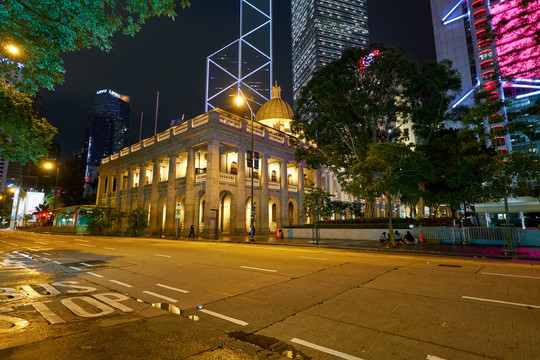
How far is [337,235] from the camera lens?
26766mm

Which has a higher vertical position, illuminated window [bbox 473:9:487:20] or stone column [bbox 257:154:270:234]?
illuminated window [bbox 473:9:487:20]

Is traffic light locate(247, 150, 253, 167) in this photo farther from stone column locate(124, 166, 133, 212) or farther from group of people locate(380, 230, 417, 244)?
stone column locate(124, 166, 133, 212)

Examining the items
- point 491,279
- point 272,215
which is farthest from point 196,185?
point 491,279

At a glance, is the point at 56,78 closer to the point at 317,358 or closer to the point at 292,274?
the point at 292,274

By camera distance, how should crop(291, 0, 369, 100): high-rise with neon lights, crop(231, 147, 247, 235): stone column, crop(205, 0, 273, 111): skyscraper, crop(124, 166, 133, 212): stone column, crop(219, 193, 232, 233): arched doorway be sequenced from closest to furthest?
1. crop(231, 147, 247, 235): stone column
2. crop(219, 193, 232, 233): arched doorway
3. crop(124, 166, 133, 212): stone column
4. crop(205, 0, 273, 111): skyscraper
5. crop(291, 0, 369, 100): high-rise with neon lights

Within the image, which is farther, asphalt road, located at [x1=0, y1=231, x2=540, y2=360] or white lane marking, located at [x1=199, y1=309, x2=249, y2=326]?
white lane marking, located at [x1=199, y1=309, x2=249, y2=326]

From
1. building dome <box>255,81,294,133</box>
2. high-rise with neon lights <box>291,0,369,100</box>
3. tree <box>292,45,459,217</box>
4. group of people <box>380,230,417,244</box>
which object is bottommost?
group of people <box>380,230,417,244</box>

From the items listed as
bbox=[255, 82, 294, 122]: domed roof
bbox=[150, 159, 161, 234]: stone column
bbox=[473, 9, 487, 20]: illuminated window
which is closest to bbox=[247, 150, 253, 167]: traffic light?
bbox=[150, 159, 161, 234]: stone column

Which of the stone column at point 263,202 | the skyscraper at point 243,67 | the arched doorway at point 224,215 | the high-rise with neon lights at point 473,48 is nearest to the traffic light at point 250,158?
the stone column at point 263,202

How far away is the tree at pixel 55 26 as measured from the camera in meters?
8.08

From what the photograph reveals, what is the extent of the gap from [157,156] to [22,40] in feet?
125

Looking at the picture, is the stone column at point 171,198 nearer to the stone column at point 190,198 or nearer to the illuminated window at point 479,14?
the stone column at point 190,198

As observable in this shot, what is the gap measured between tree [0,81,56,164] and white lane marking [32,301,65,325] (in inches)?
518

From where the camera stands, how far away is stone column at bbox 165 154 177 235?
40000 mm
